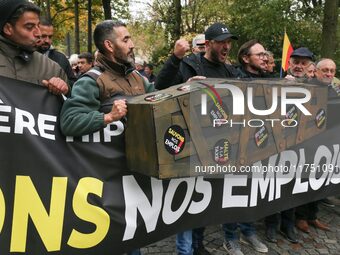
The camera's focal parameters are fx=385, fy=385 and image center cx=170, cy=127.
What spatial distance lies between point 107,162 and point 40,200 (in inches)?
20.7

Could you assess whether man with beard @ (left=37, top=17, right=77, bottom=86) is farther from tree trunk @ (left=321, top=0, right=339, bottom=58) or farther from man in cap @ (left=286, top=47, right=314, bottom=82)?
tree trunk @ (left=321, top=0, right=339, bottom=58)

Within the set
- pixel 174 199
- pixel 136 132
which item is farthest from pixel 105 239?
pixel 136 132

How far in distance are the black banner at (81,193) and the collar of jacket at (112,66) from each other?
1.34 feet

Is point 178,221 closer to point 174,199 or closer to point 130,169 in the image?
point 174,199

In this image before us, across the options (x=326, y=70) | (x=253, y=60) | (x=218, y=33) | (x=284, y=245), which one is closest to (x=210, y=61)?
(x=218, y=33)

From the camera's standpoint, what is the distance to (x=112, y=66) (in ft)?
9.57

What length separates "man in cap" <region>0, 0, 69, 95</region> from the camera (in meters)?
2.67

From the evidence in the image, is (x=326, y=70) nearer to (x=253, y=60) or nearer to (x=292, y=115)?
(x=253, y=60)

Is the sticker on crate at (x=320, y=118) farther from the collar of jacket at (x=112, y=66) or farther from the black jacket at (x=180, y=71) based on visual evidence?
the collar of jacket at (x=112, y=66)

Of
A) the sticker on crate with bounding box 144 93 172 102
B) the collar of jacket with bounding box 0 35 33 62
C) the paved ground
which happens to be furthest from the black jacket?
the paved ground

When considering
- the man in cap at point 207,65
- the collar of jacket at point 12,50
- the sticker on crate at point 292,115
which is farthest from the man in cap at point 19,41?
the sticker on crate at point 292,115

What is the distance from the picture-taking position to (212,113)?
2771 millimetres

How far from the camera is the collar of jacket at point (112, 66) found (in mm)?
2908

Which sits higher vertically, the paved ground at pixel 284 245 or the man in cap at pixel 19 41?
the man in cap at pixel 19 41
